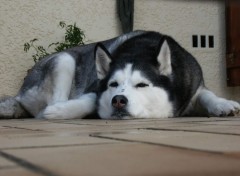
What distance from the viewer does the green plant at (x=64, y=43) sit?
4.66 metres

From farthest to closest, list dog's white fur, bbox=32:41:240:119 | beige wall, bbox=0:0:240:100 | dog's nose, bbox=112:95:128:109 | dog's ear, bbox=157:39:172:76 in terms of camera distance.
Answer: beige wall, bbox=0:0:240:100 < dog's ear, bbox=157:39:172:76 < dog's white fur, bbox=32:41:240:119 < dog's nose, bbox=112:95:128:109

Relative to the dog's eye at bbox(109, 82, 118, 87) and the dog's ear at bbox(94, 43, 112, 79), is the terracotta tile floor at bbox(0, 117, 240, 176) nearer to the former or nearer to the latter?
the dog's eye at bbox(109, 82, 118, 87)

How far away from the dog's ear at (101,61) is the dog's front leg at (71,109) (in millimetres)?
168

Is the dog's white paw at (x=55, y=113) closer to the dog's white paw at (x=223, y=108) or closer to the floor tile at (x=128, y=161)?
the dog's white paw at (x=223, y=108)

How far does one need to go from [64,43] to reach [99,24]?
0.53 meters

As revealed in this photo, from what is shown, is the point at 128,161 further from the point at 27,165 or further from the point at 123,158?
the point at 27,165

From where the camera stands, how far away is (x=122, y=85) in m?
3.01

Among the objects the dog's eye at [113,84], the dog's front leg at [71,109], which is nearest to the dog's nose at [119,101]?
the dog's eye at [113,84]

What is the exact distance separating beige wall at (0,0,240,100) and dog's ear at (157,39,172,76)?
1851 millimetres

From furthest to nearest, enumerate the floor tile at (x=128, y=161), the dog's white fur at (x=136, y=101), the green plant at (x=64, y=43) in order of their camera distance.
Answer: the green plant at (x=64, y=43) < the dog's white fur at (x=136, y=101) < the floor tile at (x=128, y=161)

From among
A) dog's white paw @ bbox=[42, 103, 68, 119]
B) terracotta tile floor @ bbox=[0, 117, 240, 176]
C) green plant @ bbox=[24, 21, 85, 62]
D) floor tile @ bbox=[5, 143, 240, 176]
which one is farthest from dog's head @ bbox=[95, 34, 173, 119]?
floor tile @ bbox=[5, 143, 240, 176]

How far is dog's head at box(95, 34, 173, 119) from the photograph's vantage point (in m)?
2.90

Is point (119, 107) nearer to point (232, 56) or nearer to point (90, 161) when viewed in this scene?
point (90, 161)

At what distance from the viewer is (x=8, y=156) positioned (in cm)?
92
